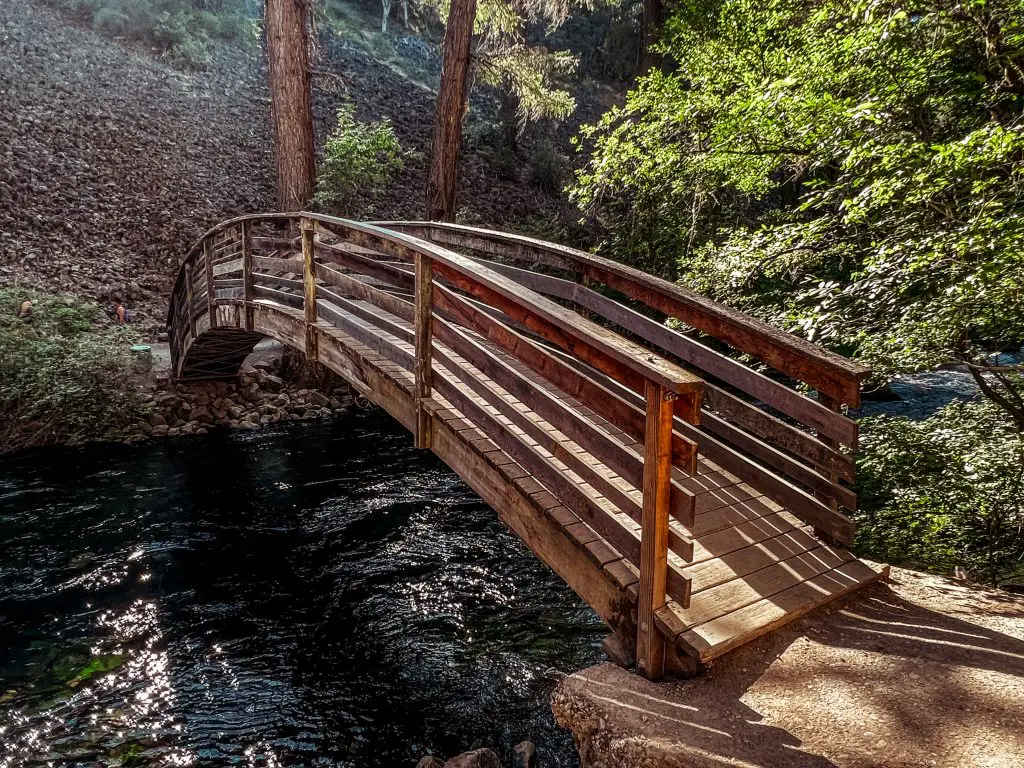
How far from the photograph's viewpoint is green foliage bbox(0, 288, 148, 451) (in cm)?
848

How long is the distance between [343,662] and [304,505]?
9.97ft

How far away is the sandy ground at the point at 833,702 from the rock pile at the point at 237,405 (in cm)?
868

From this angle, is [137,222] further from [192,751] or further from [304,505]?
[192,751]

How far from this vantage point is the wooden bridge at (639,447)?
2584 mm

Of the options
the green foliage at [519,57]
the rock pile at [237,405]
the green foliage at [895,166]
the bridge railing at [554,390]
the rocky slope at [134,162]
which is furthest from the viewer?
the green foliage at [519,57]

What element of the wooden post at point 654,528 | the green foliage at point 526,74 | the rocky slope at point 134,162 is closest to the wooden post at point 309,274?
the wooden post at point 654,528

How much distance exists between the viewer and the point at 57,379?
8.62m

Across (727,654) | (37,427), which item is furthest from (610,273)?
(37,427)

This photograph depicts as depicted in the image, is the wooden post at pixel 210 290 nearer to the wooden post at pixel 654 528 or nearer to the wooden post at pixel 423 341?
the wooden post at pixel 423 341

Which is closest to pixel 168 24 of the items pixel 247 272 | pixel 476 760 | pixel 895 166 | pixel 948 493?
pixel 247 272

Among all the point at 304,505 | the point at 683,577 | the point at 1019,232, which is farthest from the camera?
the point at 304,505

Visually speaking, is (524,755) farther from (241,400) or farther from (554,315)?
(241,400)

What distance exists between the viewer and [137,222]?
12.9 meters

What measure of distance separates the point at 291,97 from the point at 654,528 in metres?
10.2
